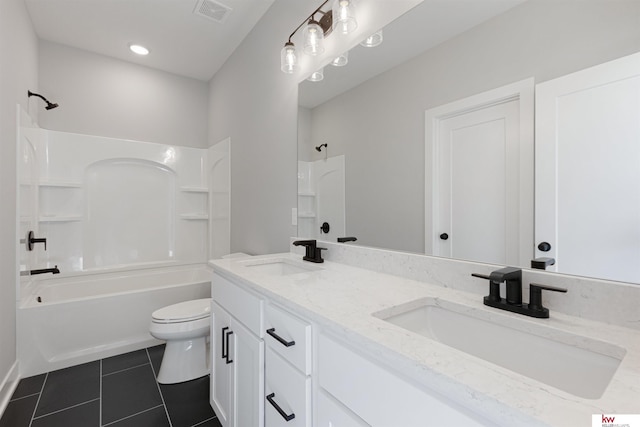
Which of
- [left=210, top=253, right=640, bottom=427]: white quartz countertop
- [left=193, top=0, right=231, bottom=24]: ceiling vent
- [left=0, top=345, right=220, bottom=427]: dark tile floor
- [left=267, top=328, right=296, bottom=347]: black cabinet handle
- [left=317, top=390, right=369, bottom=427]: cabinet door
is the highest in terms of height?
[left=193, top=0, right=231, bottom=24]: ceiling vent

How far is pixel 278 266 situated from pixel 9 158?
6.33ft

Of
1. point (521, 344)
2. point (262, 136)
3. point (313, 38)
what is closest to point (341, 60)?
point (313, 38)

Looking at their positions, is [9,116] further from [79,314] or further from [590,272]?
[590,272]

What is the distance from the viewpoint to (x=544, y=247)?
2.89 feet

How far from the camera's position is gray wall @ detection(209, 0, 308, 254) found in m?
2.10

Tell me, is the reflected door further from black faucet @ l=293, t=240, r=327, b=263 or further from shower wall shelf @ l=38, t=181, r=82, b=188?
shower wall shelf @ l=38, t=181, r=82, b=188

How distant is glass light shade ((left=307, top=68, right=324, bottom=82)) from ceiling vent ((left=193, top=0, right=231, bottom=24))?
3.80ft

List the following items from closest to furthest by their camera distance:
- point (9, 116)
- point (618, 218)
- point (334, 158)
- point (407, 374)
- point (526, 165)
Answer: point (407, 374) < point (618, 218) < point (526, 165) < point (334, 158) < point (9, 116)

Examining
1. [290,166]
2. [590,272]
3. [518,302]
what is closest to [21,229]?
[290,166]

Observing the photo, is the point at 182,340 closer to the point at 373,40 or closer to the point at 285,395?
the point at 285,395

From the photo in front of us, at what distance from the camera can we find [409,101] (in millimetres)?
1279

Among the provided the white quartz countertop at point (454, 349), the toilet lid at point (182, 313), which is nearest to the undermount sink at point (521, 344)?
the white quartz countertop at point (454, 349)

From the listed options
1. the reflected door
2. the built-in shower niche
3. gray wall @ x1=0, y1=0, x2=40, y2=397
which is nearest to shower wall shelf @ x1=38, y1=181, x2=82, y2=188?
the built-in shower niche

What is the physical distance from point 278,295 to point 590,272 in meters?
0.93
